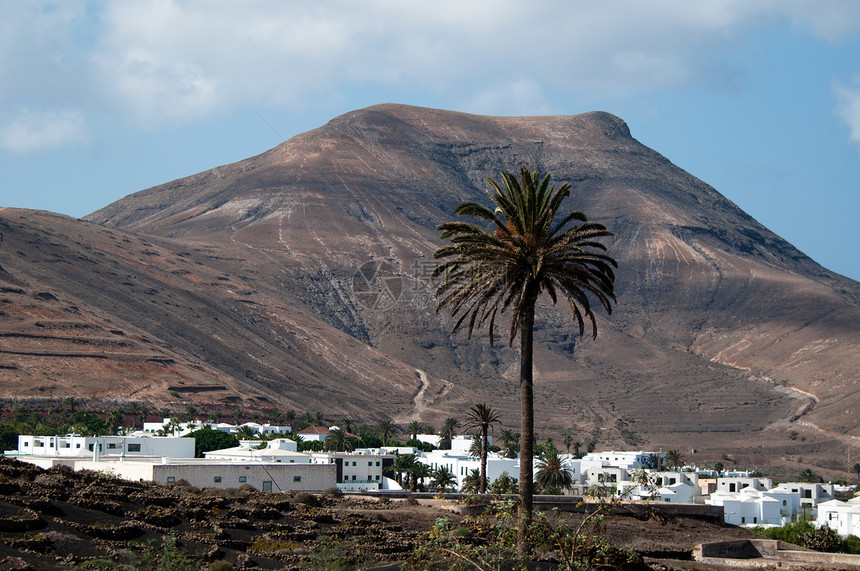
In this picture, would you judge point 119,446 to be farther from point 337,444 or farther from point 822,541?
point 822,541

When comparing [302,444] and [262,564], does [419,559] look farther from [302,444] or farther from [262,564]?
[302,444]

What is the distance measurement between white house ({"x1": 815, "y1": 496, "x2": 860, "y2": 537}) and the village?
0.07 meters

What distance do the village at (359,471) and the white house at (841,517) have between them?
0.07 m

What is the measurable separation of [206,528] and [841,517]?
47978mm

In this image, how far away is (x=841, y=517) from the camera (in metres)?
67.9

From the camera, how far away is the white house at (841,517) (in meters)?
66.6

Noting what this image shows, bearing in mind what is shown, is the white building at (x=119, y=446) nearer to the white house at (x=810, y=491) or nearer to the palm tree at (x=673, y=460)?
the white house at (x=810, y=491)

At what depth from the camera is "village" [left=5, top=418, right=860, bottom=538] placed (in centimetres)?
5106

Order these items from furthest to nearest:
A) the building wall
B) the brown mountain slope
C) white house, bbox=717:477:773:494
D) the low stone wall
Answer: the brown mountain slope, white house, bbox=717:477:773:494, the building wall, the low stone wall

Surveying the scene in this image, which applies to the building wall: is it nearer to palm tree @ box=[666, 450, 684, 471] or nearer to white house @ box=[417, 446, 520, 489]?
white house @ box=[417, 446, 520, 489]

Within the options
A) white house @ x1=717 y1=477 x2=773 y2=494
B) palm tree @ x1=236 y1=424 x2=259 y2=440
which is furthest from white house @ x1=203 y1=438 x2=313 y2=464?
white house @ x1=717 y1=477 x2=773 y2=494

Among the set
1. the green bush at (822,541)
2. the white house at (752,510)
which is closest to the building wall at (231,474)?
the green bush at (822,541)

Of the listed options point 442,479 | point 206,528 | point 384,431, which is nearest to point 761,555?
point 206,528

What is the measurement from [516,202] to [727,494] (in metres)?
62.5
